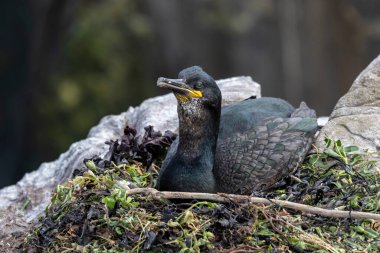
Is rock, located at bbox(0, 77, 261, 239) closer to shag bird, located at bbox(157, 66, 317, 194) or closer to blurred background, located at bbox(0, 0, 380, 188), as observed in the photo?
shag bird, located at bbox(157, 66, 317, 194)

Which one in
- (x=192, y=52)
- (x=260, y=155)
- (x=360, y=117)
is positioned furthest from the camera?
(x=192, y=52)

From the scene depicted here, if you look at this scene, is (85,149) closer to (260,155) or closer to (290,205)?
(260,155)

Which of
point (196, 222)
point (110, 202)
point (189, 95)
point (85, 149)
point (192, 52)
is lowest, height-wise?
point (196, 222)

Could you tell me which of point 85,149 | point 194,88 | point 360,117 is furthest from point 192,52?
point 194,88

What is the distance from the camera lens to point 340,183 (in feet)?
27.0

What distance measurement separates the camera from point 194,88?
8.18 m

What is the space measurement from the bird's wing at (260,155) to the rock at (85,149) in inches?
50.5

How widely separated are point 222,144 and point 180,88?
0.78 meters

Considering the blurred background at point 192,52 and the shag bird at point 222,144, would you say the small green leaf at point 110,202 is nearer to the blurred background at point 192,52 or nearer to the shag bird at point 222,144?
the shag bird at point 222,144

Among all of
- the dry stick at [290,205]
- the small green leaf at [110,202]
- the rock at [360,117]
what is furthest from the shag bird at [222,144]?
the small green leaf at [110,202]

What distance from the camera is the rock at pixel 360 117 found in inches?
348

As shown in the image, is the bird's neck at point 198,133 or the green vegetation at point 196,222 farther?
the bird's neck at point 198,133

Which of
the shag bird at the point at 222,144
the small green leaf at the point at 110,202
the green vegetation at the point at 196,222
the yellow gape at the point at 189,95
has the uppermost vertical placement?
the yellow gape at the point at 189,95

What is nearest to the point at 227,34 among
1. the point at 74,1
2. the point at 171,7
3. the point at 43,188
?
the point at 171,7
